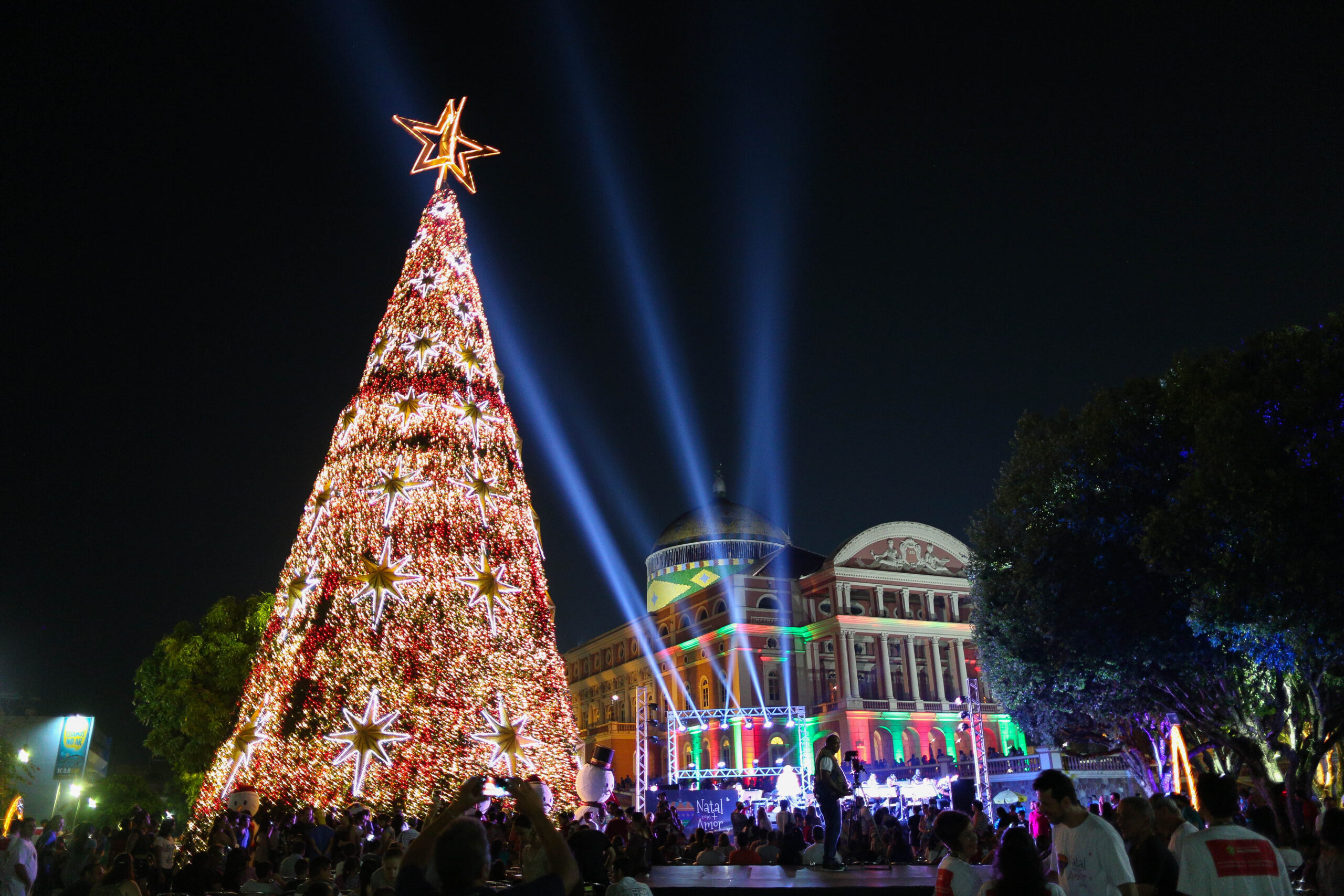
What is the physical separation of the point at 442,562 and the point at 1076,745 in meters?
24.7

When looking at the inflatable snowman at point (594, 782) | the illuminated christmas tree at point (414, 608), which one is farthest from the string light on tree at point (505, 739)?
the inflatable snowman at point (594, 782)

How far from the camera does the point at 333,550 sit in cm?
1455

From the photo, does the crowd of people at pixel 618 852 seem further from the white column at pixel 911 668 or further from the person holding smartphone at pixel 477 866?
the white column at pixel 911 668

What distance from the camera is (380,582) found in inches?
549

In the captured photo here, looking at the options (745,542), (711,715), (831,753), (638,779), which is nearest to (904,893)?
(831,753)

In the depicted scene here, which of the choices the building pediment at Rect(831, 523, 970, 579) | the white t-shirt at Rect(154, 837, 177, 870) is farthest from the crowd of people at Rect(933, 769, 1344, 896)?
the building pediment at Rect(831, 523, 970, 579)

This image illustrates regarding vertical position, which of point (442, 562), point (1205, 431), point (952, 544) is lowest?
point (442, 562)

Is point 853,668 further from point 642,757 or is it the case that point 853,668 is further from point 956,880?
point 956,880

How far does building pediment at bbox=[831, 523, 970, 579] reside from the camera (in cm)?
5788

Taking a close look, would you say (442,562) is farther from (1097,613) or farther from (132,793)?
(132,793)

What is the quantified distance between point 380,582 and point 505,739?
303cm

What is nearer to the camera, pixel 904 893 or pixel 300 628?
pixel 904 893

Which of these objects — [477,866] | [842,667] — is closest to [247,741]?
[477,866]

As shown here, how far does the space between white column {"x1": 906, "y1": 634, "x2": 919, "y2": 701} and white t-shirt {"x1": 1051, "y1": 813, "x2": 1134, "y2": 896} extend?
53760 millimetres
